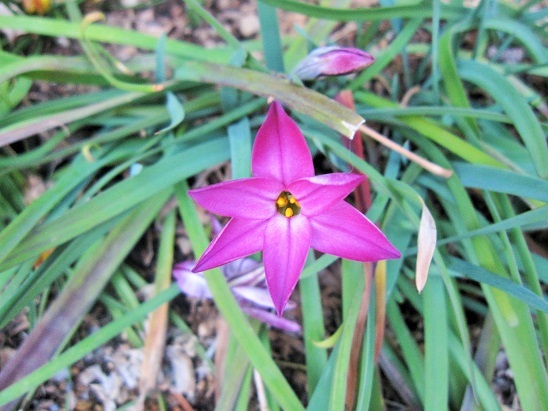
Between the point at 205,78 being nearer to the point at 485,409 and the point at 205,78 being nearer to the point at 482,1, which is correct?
the point at 482,1

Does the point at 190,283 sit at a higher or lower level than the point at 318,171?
lower

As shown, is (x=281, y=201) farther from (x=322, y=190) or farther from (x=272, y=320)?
(x=272, y=320)

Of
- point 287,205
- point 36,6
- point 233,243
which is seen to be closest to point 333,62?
point 287,205

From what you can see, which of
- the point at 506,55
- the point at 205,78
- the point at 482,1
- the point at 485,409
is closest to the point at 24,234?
the point at 205,78

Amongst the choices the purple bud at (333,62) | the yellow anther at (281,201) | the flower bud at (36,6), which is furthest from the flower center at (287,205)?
the flower bud at (36,6)

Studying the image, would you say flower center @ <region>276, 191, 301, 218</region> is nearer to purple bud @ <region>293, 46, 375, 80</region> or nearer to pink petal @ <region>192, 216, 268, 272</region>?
pink petal @ <region>192, 216, 268, 272</region>

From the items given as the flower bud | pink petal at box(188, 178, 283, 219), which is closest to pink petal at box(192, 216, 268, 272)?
pink petal at box(188, 178, 283, 219)
